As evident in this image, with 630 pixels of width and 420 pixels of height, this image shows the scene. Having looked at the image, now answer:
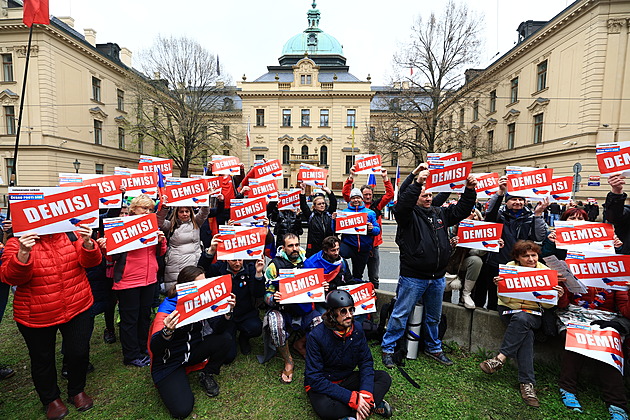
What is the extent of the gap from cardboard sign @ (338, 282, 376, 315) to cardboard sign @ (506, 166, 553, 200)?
2.50 meters

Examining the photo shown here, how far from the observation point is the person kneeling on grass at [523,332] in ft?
11.4

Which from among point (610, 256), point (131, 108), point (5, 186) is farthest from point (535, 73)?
point (5, 186)

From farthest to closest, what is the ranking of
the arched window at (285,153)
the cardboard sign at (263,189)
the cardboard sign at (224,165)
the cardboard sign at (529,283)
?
the arched window at (285,153) → the cardboard sign at (224,165) → the cardboard sign at (263,189) → the cardboard sign at (529,283)

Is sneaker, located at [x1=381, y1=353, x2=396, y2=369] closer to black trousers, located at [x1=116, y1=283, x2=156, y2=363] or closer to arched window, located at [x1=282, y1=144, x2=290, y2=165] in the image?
black trousers, located at [x1=116, y1=283, x2=156, y2=363]

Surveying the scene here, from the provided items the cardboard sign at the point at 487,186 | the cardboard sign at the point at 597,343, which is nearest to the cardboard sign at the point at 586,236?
the cardboard sign at the point at 597,343

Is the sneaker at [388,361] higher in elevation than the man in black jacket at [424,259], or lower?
lower

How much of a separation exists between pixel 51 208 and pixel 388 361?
4031mm

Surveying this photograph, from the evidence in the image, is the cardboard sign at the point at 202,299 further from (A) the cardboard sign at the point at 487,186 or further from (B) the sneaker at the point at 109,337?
(A) the cardboard sign at the point at 487,186

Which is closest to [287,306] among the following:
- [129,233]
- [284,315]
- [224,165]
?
[284,315]

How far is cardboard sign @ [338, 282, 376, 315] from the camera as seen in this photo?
400cm

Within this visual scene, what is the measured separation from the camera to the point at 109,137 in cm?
3191

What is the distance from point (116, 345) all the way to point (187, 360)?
1763 mm

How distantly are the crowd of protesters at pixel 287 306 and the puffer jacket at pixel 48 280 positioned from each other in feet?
0.03

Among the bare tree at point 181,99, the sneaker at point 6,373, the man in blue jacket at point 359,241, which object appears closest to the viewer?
the sneaker at point 6,373
